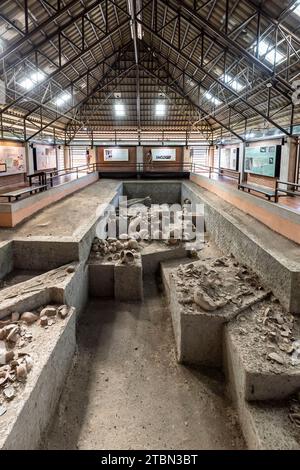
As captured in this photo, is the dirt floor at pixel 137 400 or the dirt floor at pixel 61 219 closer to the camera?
the dirt floor at pixel 137 400

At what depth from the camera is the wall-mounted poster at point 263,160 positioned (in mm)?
12575

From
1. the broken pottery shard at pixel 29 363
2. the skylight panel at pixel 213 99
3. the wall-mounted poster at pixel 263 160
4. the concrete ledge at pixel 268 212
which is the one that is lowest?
the broken pottery shard at pixel 29 363

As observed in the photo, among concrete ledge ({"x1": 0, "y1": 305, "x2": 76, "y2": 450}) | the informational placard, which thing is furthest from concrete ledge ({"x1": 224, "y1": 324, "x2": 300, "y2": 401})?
the informational placard

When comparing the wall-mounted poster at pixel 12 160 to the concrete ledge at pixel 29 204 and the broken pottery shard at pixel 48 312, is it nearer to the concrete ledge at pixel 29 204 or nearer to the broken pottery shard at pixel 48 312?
the concrete ledge at pixel 29 204

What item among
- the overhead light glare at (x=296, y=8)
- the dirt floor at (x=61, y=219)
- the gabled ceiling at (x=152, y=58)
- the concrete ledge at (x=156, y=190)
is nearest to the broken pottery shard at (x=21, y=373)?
the dirt floor at (x=61, y=219)

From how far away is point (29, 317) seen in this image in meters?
5.02

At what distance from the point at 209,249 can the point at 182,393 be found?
5.72 metres

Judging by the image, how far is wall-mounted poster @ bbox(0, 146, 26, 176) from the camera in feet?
46.3

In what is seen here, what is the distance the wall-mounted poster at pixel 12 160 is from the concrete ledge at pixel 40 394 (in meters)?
11.3

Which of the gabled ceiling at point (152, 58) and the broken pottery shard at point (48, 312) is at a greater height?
the gabled ceiling at point (152, 58)

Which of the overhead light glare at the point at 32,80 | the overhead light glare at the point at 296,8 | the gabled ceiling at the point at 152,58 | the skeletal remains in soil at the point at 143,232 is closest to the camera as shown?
the overhead light glare at the point at 296,8

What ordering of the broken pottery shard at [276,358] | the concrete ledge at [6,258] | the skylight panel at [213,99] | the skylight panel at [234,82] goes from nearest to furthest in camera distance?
1. the broken pottery shard at [276,358]
2. the concrete ledge at [6,258]
3. the skylight panel at [234,82]
4. the skylight panel at [213,99]

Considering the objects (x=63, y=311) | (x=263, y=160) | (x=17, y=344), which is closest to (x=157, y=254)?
(x=63, y=311)

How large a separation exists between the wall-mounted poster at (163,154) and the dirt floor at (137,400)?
1811 cm
